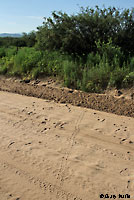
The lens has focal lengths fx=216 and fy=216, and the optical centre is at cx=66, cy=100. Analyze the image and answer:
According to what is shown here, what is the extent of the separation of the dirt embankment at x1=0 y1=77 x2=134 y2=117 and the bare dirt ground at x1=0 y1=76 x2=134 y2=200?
6 cm

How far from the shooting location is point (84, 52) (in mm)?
8125

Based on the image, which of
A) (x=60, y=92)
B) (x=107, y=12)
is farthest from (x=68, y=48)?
(x=60, y=92)

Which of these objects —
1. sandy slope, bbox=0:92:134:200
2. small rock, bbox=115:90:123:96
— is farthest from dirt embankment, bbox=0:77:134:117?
sandy slope, bbox=0:92:134:200

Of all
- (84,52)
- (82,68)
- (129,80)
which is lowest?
(129,80)

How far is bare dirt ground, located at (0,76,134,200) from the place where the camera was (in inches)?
101

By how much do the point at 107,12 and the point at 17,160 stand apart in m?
6.79

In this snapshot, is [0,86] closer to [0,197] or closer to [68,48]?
[68,48]

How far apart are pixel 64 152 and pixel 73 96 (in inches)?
108

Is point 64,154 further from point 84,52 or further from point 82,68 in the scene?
point 84,52

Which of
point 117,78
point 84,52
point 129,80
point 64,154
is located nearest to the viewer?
point 64,154

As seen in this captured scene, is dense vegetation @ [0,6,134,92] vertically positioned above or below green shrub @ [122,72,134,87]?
above

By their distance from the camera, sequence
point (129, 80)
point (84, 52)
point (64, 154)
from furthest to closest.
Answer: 1. point (84, 52)
2. point (129, 80)
3. point (64, 154)

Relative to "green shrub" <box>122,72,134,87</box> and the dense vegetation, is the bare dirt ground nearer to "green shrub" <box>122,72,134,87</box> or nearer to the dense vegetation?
"green shrub" <box>122,72,134,87</box>

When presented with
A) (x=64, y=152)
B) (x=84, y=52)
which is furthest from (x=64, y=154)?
(x=84, y=52)
